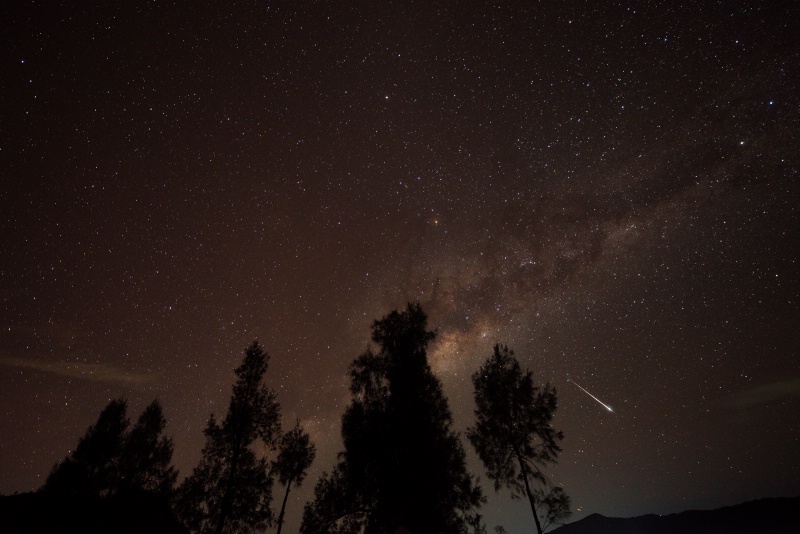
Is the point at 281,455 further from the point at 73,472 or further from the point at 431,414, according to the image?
the point at 73,472

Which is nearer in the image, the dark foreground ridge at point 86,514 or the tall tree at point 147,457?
the dark foreground ridge at point 86,514

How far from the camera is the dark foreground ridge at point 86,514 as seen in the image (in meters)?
20.8

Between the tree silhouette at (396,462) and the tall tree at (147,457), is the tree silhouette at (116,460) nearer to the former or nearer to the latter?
the tall tree at (147,457)

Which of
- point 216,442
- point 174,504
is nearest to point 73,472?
point 174,504

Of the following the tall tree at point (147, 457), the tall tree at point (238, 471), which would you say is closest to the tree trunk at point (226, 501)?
the tall tree at point (238, 471)

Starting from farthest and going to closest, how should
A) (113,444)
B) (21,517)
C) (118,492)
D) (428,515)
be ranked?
(113,444)
(118,492)
(21,517)
(428,515)

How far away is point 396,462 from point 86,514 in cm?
1973

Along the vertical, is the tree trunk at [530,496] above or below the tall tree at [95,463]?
below

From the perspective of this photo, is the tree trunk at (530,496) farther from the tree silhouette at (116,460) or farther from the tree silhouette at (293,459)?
the tree silhouette at (116,460)

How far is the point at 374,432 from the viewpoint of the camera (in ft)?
69.9

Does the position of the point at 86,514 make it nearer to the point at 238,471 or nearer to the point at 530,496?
the point at 238,471

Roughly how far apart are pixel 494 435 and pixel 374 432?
21.4 ft

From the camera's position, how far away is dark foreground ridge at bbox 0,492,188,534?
2081 cm

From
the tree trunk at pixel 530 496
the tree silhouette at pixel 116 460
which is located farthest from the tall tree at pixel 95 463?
the tree trunk at pixel 530 496
